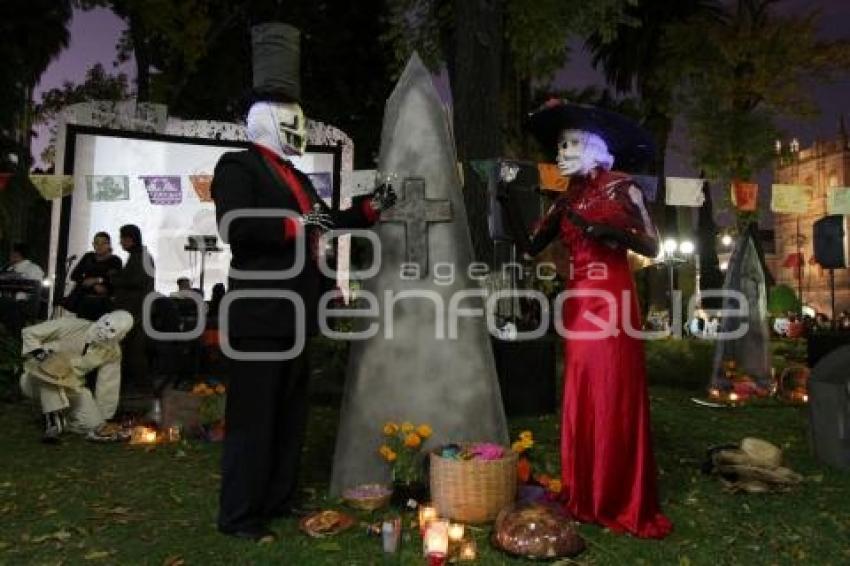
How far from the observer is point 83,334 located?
716 centimetres

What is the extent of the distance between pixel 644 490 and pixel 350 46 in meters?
18.7

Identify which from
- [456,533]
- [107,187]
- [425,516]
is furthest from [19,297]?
[456,533]

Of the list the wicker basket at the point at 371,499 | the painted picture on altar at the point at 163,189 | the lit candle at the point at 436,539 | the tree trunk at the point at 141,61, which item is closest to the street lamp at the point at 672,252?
the painted picture on altar at the point at 163,189

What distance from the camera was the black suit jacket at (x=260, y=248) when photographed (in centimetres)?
400

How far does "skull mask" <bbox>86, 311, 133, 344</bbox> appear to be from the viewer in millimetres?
7086

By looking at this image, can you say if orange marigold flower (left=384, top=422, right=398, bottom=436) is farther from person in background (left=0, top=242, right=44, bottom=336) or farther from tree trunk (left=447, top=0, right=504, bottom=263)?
person in background (left=0, top=242, right=44, bottom=336)

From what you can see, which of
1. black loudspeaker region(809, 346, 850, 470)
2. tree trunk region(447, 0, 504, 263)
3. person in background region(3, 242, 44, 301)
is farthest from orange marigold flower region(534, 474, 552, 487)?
person in background region(3, 242, 44, 301)

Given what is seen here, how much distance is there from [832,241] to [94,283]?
1239cm

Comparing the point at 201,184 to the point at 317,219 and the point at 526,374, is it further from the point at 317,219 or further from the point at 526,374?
the point at 317,219

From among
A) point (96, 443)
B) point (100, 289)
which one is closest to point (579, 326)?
point (96, 443)

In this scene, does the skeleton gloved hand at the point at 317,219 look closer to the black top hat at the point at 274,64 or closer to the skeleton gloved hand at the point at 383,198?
the skeleton gloved hand at the point at 383,198

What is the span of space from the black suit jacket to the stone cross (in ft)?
2.46

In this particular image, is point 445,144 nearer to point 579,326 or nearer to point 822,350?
point 579,326

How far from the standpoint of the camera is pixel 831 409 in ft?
18.8
